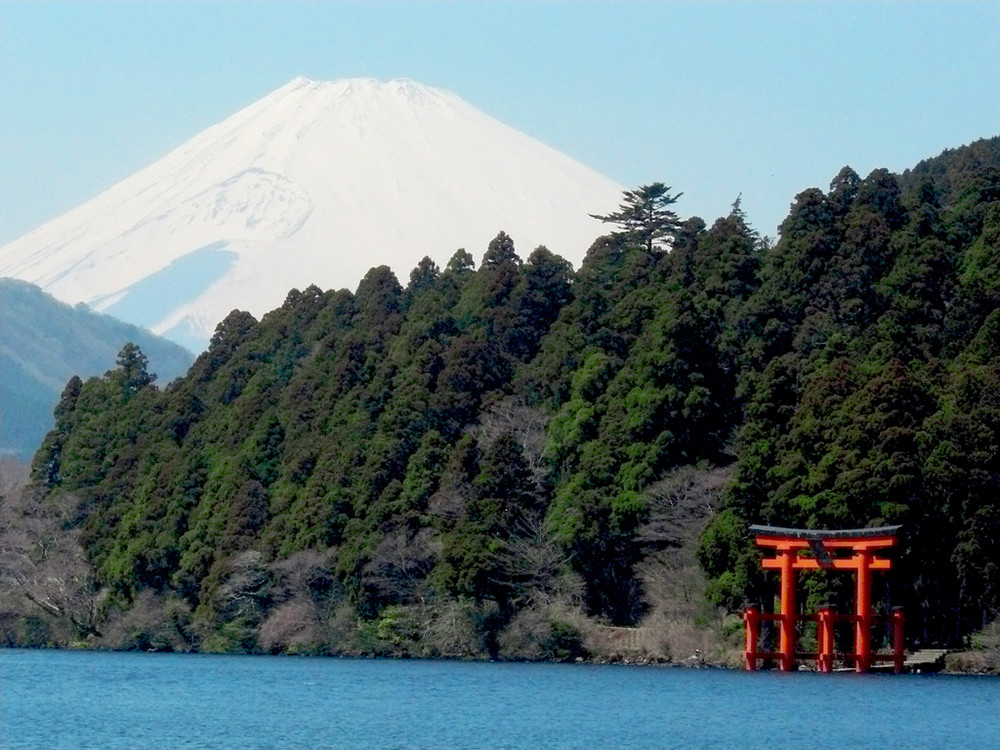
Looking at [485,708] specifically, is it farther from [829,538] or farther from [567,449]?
[567,449]

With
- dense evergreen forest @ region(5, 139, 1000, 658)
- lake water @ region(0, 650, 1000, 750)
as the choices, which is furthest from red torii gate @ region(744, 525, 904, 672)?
dense evergreen forest @ region(5, 139, 1000, 658)

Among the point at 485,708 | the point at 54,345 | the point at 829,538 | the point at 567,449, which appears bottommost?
the point at 485,708

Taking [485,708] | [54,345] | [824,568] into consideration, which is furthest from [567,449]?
[54,345]

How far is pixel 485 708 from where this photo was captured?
103 ft

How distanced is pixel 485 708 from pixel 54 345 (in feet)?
542

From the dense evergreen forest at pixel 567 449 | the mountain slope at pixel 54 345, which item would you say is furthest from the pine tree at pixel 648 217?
the mountain slope at pixel 54 345

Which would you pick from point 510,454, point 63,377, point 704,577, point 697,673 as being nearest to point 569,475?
point 510,454

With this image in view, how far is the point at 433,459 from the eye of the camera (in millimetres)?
47469

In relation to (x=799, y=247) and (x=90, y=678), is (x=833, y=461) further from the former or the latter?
(x=90, y=678)

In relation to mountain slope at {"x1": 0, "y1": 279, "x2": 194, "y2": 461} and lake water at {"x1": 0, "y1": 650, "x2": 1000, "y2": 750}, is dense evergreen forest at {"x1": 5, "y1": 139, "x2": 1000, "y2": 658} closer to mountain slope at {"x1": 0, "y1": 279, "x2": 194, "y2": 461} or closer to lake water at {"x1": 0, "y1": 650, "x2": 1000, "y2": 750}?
lake water at {"x1": 0, "y1": 650, "x2": 1000, "y2": 750}

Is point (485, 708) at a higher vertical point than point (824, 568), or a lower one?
lower

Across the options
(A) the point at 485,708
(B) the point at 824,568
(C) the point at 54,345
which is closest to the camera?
(A) the point at 485,708

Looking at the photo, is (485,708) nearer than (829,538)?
Yes

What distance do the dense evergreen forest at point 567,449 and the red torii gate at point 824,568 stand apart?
4.23 feet
